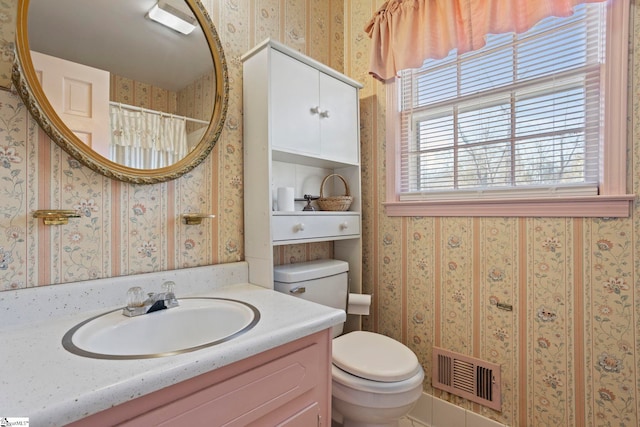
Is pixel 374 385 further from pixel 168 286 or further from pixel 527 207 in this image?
pixel 527 207

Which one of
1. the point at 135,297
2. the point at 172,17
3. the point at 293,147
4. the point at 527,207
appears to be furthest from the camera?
the point at 293,147

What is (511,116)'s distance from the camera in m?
1.42

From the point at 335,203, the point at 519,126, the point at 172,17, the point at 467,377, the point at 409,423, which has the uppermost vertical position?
the point at 172,17

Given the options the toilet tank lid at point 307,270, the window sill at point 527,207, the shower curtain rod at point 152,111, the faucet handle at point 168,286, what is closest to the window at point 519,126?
the window sill at point 527,207

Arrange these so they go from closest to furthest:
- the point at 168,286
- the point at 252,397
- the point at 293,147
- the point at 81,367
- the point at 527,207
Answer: the point at 81,367, the point at 252,397, the point at 168,286, the point at 527,207, the point at 293,147

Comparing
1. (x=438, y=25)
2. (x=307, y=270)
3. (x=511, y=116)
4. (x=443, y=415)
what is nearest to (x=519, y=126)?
(x=511, y=116)

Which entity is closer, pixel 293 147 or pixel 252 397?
pixel 252 397

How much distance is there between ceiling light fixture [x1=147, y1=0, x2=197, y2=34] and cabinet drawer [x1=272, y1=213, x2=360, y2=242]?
0.88 meters

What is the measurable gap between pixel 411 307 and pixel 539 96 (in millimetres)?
1206

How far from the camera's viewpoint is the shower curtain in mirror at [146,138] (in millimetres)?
1079

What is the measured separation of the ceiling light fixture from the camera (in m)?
1.18

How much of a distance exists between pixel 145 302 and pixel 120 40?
95cm

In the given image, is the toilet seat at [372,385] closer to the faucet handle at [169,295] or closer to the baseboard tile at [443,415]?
the baseboard tile at [443,415]

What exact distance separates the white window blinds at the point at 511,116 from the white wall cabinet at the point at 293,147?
0.37 metres
